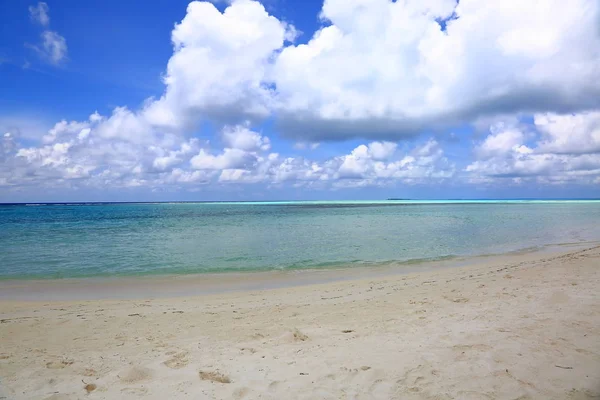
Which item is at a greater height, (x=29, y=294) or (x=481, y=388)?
(x=481, y=388)

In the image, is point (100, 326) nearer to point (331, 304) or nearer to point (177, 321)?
point (177, 321)

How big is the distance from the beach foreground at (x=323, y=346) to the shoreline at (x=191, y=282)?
1958 mm

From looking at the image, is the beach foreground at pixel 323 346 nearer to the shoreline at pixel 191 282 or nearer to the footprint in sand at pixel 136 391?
the footprint in sand at pixel 136 391

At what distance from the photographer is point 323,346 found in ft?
20.3

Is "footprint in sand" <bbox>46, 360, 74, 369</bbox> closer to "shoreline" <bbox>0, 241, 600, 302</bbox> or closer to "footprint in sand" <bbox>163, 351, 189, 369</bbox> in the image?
"footprint in sand" <bbox>163, 351, 189, 369</bbox>

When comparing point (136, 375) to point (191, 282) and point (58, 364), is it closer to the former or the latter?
point (58, 364)

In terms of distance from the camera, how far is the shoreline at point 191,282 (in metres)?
12.6

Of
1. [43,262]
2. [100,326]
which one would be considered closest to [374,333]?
[100,326]

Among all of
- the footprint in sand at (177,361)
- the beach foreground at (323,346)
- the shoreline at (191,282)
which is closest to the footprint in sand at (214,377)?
the beach foreground at (323,346)

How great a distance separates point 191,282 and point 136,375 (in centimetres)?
924

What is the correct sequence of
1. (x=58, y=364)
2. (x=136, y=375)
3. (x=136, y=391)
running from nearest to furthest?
(x=136, y=391) < (x=136, y=375) < (x=58, y=364)

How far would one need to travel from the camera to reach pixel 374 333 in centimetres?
675

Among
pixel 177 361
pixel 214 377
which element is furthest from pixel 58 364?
pixel 214 377

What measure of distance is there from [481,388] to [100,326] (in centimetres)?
797
